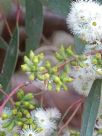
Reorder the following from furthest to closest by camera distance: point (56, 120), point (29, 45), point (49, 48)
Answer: point (49, 48) < point (29, 45) < point (56, 120)

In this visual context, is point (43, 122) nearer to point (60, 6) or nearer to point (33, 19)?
point (60, 6)

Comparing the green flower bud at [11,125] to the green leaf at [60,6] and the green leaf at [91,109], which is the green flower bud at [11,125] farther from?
the green leaf at [60,6]

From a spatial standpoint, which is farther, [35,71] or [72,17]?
[72,17]

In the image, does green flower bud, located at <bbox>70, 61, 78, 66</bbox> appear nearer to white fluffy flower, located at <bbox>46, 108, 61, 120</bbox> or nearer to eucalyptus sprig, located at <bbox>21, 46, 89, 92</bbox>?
eucalyptus sprig, located at <bbox>21, 46, 89, 92</bbox>

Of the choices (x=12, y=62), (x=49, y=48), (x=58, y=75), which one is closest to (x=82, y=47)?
(x=12, y=62)

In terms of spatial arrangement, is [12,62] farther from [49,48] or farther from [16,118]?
[49,48]

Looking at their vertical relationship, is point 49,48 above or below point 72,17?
below

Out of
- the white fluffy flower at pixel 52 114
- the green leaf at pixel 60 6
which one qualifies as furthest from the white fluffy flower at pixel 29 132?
the green leaf at pixel 60 6
